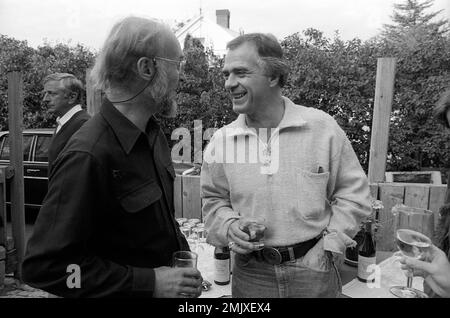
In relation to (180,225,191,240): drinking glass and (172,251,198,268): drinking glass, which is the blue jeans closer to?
(172,251,198,268): drinking glass

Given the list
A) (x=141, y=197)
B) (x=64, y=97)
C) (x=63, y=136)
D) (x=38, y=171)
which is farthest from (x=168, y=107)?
(x=38, y=171)

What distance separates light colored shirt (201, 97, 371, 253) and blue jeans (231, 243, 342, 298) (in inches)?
3.8

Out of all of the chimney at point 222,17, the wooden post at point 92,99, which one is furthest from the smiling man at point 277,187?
the chimney at point 222,17

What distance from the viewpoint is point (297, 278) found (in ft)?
5.68


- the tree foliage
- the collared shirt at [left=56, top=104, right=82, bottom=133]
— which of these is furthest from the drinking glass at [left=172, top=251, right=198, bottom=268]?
the tree foliage

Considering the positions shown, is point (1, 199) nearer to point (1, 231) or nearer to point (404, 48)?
point (1, 231)

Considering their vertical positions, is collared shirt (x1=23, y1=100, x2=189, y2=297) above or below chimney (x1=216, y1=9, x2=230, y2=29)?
below

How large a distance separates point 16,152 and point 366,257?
3737 millimetres

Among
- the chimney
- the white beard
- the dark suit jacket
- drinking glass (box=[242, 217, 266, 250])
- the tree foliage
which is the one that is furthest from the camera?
the chimney

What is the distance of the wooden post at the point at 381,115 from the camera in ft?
11.3

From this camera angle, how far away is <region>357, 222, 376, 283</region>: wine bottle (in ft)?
6.80

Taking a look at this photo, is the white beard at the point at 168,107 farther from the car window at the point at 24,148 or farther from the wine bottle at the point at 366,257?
the car window at the point at 24,148

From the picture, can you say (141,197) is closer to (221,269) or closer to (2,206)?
(221,269)
